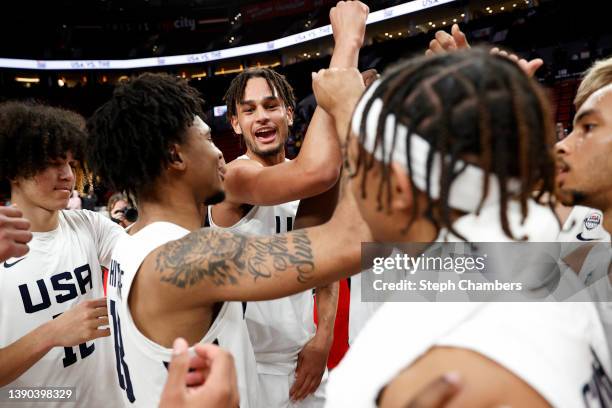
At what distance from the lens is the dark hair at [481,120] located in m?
0.79

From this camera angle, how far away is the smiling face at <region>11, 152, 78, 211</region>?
2.10m

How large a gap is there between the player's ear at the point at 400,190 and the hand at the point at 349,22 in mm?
832

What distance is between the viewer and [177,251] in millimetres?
1330

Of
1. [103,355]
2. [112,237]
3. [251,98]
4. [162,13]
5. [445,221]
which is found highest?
[162,13]

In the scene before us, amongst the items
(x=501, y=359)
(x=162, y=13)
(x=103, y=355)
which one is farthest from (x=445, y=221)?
(x=162, y=13)

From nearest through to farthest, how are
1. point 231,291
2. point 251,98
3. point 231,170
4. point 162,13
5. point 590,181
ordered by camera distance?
point 231,291, point 590,181, point 231,170, point 251,98, point 162,13

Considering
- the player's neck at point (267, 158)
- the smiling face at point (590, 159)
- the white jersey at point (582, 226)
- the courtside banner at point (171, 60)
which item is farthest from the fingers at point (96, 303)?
the courtside banner at point (171, 60)

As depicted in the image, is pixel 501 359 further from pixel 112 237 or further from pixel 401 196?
pixel 112 237

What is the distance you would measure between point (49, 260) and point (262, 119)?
4.20 feet

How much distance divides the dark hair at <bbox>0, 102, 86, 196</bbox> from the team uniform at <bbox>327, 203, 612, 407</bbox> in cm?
184

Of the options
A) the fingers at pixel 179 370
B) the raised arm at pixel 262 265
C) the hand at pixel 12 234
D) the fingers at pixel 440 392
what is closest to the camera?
the fingers at pixel 440 392

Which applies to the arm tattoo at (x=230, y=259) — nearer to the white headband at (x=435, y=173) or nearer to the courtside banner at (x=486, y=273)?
the courtside banner at (x=486, y=273)

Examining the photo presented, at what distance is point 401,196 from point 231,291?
1.94 ft

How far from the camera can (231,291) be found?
1.27 meters
